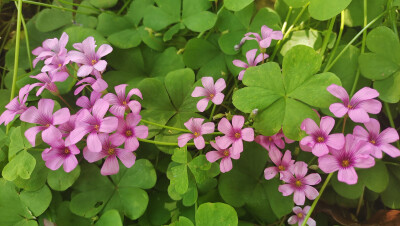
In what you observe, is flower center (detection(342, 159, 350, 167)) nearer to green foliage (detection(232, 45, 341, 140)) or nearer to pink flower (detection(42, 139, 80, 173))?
green foliage (detection(232, 45, 341, 140))

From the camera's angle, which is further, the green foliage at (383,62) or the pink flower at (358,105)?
the green foliage at (383,62)

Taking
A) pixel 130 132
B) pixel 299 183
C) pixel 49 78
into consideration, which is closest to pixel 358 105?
pixel 299 183

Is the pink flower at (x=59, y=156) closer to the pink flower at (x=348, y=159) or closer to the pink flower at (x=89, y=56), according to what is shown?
the pink flower at (x=89, y=56)

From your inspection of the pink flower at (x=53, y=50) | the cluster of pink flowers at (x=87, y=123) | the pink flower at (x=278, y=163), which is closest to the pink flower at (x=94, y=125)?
the cluster of pink flowers at (x=87, y=123)

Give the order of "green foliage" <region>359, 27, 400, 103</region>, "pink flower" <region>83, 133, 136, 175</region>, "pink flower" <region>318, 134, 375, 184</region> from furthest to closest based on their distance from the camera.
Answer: "green foliage" <region>359, 27, 400, 103</region> → "pink flower" <region>83, 133, 136, 175</region> → "pink flower" <region>318, 134, 375, 184</region>

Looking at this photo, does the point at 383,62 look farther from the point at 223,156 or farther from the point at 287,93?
the point at 223,156

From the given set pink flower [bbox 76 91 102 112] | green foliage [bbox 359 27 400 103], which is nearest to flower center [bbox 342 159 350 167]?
green foliage [bbox 359 27 400 103]

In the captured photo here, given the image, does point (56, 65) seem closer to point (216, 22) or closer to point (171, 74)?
point (171, 74)
